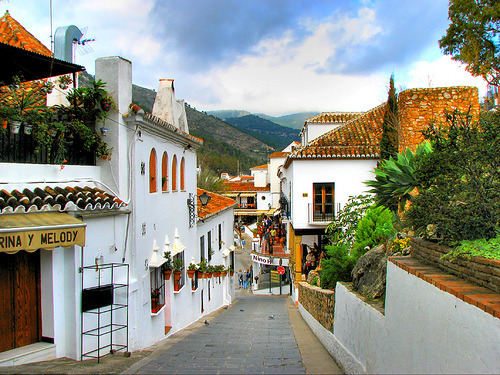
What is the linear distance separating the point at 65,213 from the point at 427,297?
5.62m

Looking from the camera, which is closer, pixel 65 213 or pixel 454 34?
pixel 65 213

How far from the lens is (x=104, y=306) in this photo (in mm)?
7820

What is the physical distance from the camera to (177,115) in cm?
1341

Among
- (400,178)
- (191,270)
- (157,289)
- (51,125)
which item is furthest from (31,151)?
(191,270)

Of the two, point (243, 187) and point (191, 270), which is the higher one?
point (243, 187)

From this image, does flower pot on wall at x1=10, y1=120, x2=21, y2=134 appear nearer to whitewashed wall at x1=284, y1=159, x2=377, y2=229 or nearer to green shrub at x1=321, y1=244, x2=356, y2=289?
green shrub at x1=321, y1=244, x2=356, y2=289

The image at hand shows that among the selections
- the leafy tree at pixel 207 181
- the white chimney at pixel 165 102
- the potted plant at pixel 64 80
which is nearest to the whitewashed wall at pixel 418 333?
the potted plant at pixel 64 80

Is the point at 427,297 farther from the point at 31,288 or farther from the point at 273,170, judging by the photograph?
the point at 273,170

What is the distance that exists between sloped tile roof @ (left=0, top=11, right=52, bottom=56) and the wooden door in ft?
19.5

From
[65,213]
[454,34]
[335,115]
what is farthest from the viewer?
[335,115]

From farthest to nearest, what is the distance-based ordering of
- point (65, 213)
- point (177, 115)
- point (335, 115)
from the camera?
point (335, 115) < point (177, 115) < point (65, 213)

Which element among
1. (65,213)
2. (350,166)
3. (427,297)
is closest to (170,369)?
(65,213)

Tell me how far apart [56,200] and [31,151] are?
1101 millimetres

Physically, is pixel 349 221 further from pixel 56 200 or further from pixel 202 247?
pixel 56 200
